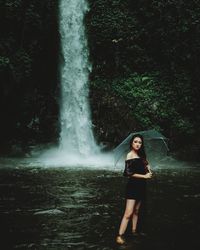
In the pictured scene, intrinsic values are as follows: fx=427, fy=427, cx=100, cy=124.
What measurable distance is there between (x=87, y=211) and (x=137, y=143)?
2631 millimetres

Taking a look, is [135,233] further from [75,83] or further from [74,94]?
[75,83]

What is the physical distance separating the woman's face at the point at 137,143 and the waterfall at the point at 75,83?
42.7 feet

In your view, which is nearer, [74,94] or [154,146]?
[154,146]

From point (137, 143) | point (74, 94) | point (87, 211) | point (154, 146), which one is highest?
point (74, 94)

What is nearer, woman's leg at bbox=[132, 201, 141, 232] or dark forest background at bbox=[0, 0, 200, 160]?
woman's leg at bbox=[132, 201, 141, 232]

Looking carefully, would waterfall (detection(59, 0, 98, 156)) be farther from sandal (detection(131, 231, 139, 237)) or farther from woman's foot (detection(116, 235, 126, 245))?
woman's foot (detection(116, 235, 126, 245))

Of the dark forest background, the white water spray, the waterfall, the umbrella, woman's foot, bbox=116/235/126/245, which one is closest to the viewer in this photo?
woman's foot, bbox=116/235/126/245

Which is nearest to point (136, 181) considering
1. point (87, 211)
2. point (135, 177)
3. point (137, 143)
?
point (135, 177)

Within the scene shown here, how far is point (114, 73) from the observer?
21.6 meters

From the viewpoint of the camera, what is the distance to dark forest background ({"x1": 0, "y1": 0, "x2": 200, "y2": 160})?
64.1 ft

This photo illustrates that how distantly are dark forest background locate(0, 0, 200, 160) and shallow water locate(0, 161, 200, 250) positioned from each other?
6.31m

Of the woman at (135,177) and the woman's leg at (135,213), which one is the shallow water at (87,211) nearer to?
the woman's leg at (135,213)

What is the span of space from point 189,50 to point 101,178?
10.4m

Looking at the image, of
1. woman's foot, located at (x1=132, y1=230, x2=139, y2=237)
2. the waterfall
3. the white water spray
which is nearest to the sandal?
woman's foot, located at (x1=132, y1=230, x2=139, y2=237)
